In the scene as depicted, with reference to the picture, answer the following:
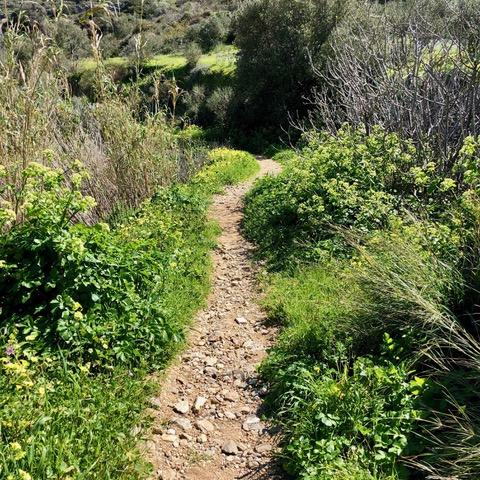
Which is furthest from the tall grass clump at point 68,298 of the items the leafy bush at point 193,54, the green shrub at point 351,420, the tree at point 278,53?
the leafy bush at point 193,54

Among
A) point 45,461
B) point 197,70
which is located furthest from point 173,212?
point 197,70

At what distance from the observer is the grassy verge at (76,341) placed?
8.88 feet

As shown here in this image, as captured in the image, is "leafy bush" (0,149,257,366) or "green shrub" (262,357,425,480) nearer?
"green shrub" (262,357,425,480)

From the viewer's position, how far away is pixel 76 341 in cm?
364

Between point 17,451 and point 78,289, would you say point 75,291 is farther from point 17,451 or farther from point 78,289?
point 17,451

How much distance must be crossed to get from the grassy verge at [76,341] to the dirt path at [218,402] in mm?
228

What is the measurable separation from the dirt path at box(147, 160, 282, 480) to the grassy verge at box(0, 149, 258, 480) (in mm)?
228

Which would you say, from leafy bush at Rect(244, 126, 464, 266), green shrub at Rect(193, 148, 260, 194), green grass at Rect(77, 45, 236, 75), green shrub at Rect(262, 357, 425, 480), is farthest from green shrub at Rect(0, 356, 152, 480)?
green grass at Rect(77, 45, 236, 75)

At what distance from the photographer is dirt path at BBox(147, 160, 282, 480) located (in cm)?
333

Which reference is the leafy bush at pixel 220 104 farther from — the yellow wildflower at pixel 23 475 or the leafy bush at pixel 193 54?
the yellow wildflower at pixel 23 475

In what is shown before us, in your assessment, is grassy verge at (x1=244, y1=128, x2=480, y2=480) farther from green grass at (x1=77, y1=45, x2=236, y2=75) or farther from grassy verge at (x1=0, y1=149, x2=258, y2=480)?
green grass at (x1=77, y1=45, x2=236, y2=75)

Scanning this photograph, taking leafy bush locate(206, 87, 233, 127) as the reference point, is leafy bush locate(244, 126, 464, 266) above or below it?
above

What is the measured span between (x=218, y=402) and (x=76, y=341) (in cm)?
133

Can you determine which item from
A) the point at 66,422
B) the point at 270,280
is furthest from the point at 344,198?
the point at 66,422
